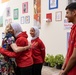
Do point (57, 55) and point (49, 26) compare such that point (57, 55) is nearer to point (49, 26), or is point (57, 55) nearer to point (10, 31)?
point (49, 26)

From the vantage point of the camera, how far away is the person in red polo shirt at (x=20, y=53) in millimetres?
2803

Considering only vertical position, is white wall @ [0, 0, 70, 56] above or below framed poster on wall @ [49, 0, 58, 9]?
below

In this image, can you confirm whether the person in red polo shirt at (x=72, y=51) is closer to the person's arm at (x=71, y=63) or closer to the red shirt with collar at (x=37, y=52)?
the person's arm at (x=71, y=63)

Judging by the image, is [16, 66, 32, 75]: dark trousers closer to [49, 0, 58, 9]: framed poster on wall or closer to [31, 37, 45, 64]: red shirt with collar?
[31, 37, 45, 64]: red shirt with collar

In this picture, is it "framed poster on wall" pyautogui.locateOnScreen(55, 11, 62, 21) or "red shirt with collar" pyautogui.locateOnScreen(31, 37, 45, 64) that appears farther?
"framed poster on wall" pyautogui.locateOnScreen(55, 11, 62, 21)

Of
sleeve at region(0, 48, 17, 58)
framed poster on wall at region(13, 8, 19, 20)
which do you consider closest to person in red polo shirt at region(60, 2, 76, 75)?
sleeve at region(0, 48, 17, 58)

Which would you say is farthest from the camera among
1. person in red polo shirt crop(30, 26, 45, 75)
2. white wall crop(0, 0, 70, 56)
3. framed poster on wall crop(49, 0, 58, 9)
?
framed poster on wall crop(49, 0, 58, 9)

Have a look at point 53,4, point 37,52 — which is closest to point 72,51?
point 37,52

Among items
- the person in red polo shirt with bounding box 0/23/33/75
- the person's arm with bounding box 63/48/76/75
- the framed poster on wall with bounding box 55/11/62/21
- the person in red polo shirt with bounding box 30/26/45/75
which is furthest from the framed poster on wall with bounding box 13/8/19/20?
the person's arm with bounding box 63/48/76/75

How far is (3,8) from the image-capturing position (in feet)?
28.6

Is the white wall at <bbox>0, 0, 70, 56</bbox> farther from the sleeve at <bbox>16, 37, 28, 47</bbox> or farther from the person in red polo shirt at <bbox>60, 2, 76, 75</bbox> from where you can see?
the person in red polo shirt at <bbox>60, 2, 76, 75</bbox>

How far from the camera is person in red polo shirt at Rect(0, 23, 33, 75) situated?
280cm

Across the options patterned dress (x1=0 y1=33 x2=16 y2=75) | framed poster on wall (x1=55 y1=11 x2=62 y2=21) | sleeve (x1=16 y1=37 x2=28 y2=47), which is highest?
framed poster on wall (x1=55 y1=11 x2=62 y2=21)

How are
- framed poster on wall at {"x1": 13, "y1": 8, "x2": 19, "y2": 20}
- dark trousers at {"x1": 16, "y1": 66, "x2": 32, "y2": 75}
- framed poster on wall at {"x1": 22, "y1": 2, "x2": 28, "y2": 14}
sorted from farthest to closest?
framed poster on wall at {"x1": 13, "y1": 8, "x2": 19, "y2": 20}, framed poster on wall at {"x1": 22, "y1": 2, "x2": 28, "y2": 14}, dark trousers at {"x1": 16, "y1": 66, "x2": 32, "y2": 75}
